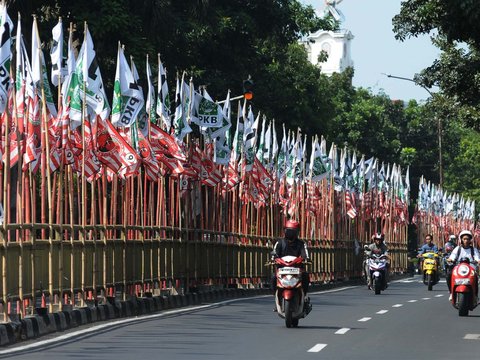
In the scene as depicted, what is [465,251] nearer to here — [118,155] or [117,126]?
[118,155]

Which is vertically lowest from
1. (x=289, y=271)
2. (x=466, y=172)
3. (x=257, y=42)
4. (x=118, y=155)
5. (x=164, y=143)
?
(x=289, y=271)

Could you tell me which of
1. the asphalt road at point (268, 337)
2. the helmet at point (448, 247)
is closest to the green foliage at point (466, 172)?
the helmet at point (448, 247)

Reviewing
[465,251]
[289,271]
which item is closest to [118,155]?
[289,271]

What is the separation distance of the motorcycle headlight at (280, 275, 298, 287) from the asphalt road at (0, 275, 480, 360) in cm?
62

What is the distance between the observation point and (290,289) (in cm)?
2236

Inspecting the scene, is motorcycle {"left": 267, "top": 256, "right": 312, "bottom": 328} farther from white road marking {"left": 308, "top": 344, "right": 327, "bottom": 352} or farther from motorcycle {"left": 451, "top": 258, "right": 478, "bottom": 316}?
motorcycle {"left": 451, "top": 258, "right": 478, "bottom": 316}

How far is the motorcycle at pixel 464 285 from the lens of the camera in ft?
86.7

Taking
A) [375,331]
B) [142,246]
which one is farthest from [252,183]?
[375,331]

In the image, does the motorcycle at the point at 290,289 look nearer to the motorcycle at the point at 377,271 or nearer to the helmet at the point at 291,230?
the helmet at the point at 291,230

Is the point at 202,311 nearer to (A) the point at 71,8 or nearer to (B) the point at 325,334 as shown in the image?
(B) the point at 325,334

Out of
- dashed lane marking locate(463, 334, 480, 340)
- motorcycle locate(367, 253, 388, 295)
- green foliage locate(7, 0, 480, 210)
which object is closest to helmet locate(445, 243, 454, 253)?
motorcycle locate(367, 253, 388, 295)

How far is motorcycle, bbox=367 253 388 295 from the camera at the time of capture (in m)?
39.6

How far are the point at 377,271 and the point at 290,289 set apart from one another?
17.8m

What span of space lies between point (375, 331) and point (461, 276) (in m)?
5.18
